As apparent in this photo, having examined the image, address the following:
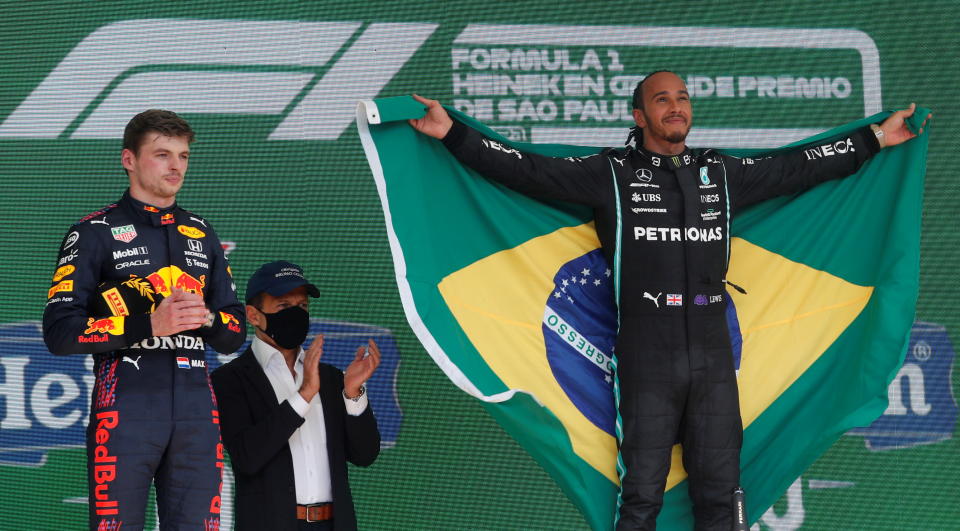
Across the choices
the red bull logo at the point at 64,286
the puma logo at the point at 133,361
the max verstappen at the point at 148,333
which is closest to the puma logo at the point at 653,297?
the max verstappen at the point at 148,333

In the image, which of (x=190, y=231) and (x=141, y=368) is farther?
(x=190, y=231)

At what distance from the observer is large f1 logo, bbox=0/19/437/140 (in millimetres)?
3832

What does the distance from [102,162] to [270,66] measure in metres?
0.73

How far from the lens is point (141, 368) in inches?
88.4

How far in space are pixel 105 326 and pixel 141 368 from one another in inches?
5.1

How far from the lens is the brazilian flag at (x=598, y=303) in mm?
2623

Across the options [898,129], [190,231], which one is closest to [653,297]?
[898,129]

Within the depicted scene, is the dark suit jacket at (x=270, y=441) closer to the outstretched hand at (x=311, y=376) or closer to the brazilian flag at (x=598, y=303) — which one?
the outstretched hand at (x=311, y=376)

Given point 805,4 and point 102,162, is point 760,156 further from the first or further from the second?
point 102,162

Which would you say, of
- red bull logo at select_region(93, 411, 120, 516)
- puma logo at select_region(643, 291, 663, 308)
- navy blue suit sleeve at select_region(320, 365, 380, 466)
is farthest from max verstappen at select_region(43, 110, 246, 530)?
puma logo at select_region(643, 291, 663, 308)

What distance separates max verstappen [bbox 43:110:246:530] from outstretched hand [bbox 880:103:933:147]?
1.91 metres

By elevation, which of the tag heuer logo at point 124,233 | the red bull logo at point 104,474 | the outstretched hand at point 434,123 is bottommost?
the red bull logo at point 104,474

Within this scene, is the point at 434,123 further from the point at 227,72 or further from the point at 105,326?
the point at 227,72

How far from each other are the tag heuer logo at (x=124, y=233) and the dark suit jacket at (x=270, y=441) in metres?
0.46
